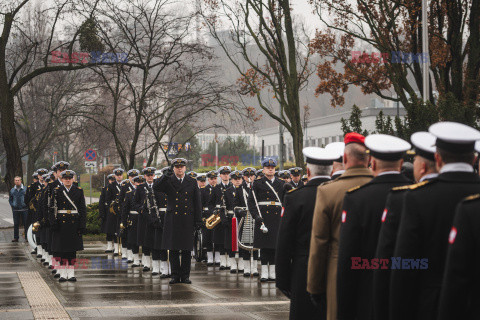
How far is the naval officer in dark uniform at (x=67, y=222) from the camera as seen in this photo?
14336 mm

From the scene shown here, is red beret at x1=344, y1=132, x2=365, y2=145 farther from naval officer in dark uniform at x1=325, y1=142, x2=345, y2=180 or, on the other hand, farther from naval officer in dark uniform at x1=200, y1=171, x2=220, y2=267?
naval officer in dark uniform at x1=200, y1=171, x2=220, y2=267

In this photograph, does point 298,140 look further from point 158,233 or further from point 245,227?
point 158,233

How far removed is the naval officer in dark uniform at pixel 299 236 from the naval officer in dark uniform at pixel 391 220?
1698mm

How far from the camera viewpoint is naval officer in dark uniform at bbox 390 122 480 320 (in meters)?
4.37

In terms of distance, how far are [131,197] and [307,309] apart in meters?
11.7

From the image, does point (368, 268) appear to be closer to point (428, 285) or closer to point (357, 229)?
point (357, 229)

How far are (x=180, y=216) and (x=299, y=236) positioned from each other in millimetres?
7717

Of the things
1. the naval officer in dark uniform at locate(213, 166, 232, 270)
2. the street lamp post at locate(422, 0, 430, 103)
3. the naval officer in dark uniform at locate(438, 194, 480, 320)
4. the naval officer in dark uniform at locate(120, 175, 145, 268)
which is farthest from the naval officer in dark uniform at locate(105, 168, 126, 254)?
the naval officer in dark uniform at locate(438, 194, 480, 320)

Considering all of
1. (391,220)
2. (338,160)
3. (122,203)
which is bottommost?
(391,220)

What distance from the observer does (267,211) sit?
1428 cm

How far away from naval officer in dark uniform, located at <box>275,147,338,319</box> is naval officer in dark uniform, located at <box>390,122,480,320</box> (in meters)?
2.01

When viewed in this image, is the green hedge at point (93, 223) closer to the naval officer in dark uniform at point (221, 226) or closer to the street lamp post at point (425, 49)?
the naval officer in dark uniform at point (221, 226)

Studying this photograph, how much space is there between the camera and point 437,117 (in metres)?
16.8

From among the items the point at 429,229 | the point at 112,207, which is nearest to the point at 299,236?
the point at 429,229
